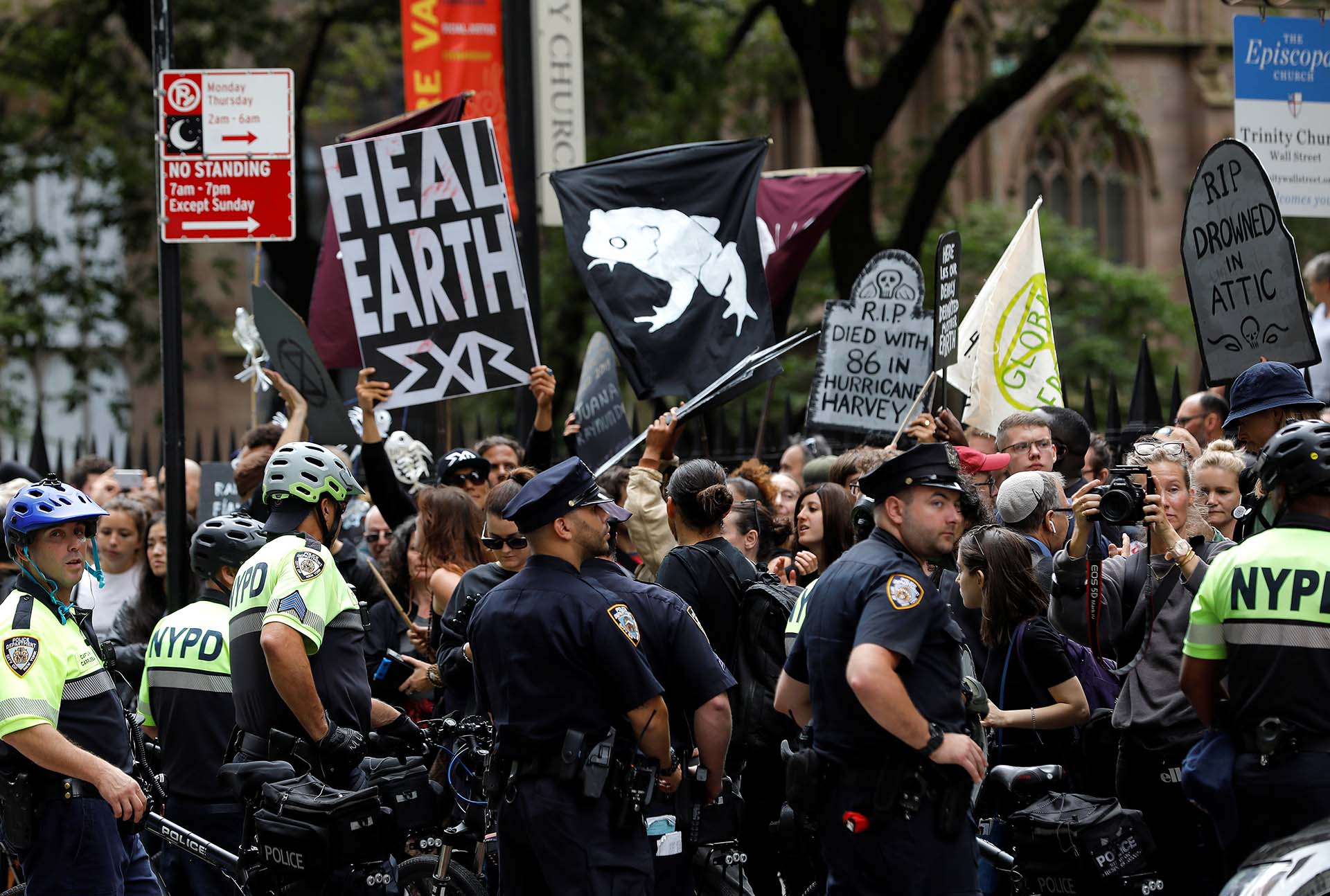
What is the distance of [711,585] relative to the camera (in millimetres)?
7000

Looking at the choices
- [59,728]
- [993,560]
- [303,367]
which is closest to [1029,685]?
[993,560]

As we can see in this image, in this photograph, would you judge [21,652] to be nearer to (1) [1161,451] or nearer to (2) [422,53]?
(1) [1161,451]

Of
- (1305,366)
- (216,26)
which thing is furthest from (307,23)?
(1305,366)

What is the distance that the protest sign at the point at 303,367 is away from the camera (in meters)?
10.4

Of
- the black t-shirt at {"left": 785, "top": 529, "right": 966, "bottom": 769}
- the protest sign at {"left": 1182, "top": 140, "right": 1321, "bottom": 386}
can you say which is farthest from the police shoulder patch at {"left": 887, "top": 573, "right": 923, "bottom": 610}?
the protest sign at {"left": 1182, "top": 140, "right": 1321, "bottom": 386}

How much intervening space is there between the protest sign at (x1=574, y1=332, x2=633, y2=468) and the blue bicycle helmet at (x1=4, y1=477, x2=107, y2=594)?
3917 mm

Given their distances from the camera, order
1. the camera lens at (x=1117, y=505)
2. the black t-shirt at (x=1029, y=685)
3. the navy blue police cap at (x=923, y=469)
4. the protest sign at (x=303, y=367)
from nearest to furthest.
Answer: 1. the navy blue police cap at (x=923, y=469)
2. the camera lens at (x=1117, y=505)
3. the black t-shirt at (x=1029, y=685)
4. the protest sign at (x=303, y=367)

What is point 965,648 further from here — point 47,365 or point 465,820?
point 47,365

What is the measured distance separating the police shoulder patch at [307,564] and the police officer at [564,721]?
3.29 ft

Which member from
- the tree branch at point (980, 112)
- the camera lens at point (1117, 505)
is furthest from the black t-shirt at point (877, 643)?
the tree branch at point (980, 112)

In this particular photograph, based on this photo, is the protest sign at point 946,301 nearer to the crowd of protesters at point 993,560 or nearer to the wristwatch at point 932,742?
the crowd of protesters at point 993,560

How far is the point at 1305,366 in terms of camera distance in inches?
321

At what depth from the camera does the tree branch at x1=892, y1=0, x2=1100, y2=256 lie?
17.5 metres

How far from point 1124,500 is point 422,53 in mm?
8374
